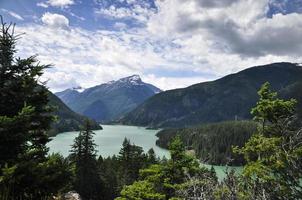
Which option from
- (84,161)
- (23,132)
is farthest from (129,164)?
(23,132)

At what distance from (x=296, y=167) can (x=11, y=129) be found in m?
7.24

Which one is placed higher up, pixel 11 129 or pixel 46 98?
pixel 46 98

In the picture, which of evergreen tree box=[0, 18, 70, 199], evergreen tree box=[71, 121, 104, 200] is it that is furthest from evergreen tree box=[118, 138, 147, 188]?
evergreen tree box=[0, 18, 70, 199]

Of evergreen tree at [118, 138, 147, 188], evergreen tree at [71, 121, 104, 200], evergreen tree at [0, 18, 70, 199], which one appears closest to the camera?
evergreen tree at [0, 18, 70, 199]

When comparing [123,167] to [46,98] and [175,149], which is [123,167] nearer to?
[175,149]

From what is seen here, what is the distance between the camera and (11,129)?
29.9ft

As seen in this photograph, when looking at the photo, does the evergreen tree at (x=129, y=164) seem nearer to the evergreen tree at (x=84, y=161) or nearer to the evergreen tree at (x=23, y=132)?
the evergreen tree at (x=84, y=161)

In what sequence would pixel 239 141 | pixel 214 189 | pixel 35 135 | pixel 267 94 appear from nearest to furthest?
pixel 214 189
pixel 35 135
pixel 267 94
pixel 239 141

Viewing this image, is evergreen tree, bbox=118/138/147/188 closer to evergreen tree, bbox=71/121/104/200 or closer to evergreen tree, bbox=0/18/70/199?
evergreen tree, bbox=71/121/104/200

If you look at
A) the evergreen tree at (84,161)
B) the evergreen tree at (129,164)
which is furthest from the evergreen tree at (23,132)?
the evergreen tree at (129,164)

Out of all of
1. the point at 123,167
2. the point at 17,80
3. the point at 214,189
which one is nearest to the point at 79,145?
the point at 123,167

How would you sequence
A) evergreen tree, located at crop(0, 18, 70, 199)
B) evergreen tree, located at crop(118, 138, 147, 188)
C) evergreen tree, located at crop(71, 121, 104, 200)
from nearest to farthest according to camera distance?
1. evergreen tree, located at crop(0, 18, 70, 199)
2. evergreen tree, located at crop(71, 121, 104, 200)
3. evergreen tree, located at crop(118, 138, 147, 188)

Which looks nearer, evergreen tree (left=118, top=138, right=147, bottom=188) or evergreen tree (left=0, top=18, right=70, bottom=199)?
evergreen tree (left=0, top=18, right=70, bottom=199)

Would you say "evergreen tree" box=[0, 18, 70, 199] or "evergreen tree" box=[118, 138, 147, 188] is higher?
"evergreen tree" box=[0, 18, 70, 199]
